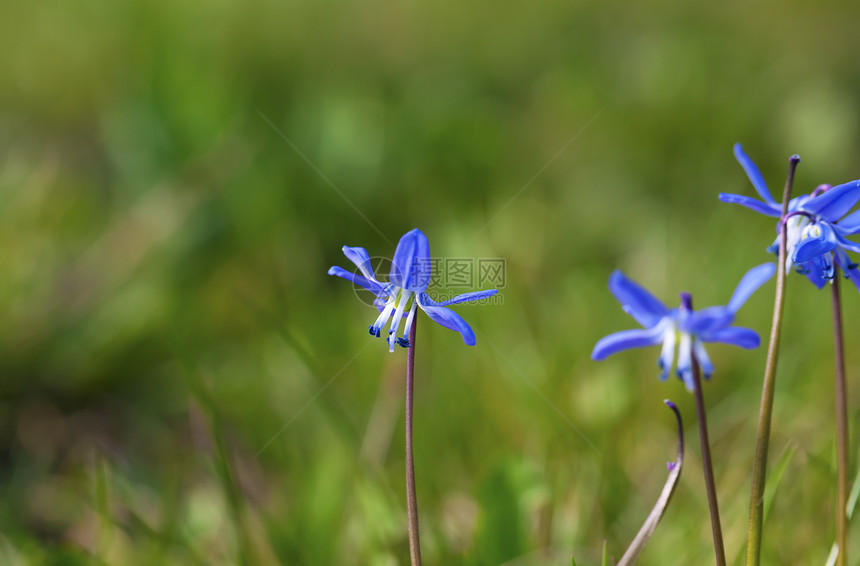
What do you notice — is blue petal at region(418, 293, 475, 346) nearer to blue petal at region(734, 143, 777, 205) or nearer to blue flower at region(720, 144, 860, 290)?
blue flower at region(720, 144, 860, 290)

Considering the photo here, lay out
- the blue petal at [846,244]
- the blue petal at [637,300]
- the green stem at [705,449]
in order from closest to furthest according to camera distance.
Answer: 1. the blue petal at [637,300]
2. the green stem at [705,449]
3. the blue petal at [846,244]

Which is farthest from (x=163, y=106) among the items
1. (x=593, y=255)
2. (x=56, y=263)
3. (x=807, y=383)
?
(x=807, y=383)

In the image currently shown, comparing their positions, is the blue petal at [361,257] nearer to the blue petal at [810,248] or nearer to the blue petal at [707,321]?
the blue petal at [707,321]

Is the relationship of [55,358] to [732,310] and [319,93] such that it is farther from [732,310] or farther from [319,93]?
[732,310]

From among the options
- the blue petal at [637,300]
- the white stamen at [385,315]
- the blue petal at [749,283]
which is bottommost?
the white stamen at [385,315]

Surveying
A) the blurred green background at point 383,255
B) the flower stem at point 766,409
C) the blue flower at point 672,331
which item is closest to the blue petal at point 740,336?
the blue flower at point 672,331

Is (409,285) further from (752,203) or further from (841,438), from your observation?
(841,438)

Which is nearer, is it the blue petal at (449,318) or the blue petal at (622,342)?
the blue petal at (622,342)

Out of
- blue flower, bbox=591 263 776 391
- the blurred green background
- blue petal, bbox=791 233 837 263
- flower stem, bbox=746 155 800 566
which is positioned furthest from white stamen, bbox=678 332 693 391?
the blurred green background
